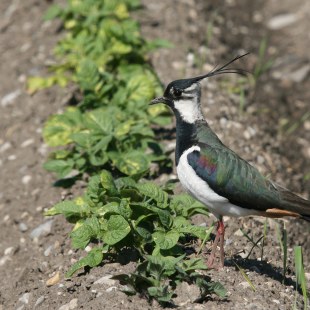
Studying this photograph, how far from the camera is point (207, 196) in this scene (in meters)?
5.45

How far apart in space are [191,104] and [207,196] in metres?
0.94

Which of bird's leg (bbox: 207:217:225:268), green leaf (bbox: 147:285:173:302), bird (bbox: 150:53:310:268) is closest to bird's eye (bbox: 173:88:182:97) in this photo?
bird (bbox: 150:53:310:268)

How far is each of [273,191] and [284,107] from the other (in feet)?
13.7

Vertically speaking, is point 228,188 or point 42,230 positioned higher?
point 228,188

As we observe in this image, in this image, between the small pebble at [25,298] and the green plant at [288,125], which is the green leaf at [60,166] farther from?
the green plant at [288,125]

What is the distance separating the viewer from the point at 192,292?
17.1ft

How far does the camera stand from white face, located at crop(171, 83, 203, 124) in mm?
6000

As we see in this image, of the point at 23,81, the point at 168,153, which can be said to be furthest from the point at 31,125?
the point at 168,153

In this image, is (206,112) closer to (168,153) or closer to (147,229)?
(168,153)

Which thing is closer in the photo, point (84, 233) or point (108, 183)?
point (84, 233)

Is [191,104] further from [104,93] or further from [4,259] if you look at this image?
[4,259]

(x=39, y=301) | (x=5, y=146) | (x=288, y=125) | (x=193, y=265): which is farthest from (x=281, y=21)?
(x=39, y=301)

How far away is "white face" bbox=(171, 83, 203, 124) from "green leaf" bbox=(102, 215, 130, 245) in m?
1.06

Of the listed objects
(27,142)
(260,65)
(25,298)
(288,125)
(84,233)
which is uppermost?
(84,233)
